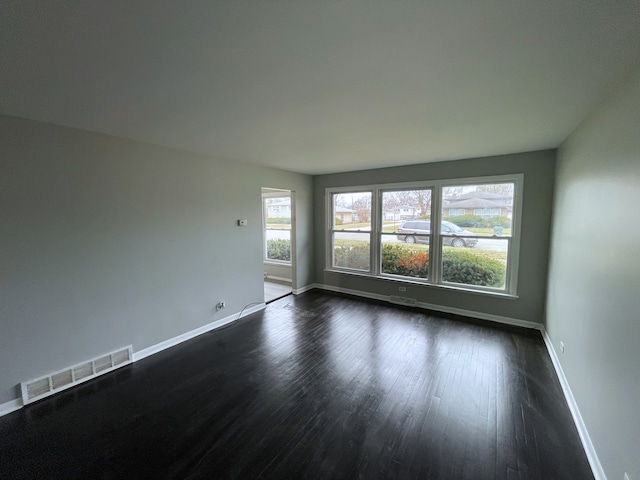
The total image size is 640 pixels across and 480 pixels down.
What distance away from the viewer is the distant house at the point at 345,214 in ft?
18.3

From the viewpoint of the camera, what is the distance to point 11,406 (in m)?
2.31

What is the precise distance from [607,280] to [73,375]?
4608 mm

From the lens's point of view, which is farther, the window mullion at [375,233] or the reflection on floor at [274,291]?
the reflection on floor at [274,291]

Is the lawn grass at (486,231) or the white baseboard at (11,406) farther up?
the lawn grass at (486,231)

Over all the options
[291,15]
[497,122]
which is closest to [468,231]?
[497,122]

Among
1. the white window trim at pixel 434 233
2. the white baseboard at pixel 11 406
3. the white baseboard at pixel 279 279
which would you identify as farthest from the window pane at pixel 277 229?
the white baseboard at pixel 11 406

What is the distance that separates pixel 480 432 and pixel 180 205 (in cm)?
392

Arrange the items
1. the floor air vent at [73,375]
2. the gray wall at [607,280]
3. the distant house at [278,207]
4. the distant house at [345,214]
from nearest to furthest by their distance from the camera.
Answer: the gray wall at [607,280], the floor air vent at [73,375], the distant house at [345,214], the distant house at [278,207]


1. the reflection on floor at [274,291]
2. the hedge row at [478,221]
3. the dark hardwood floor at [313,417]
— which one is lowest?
the dark hardwood floor at [313,417]

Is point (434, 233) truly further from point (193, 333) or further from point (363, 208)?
point (193, 333)

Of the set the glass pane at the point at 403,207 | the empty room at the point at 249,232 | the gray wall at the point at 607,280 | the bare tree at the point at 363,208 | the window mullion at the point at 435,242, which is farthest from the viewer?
the bare tree at the point at 363,208

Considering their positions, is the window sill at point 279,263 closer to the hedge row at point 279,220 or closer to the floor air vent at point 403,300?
the hedge row at point 279,220

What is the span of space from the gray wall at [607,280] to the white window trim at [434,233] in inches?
46.7

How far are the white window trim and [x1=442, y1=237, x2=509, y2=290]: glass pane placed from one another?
0.21ft
